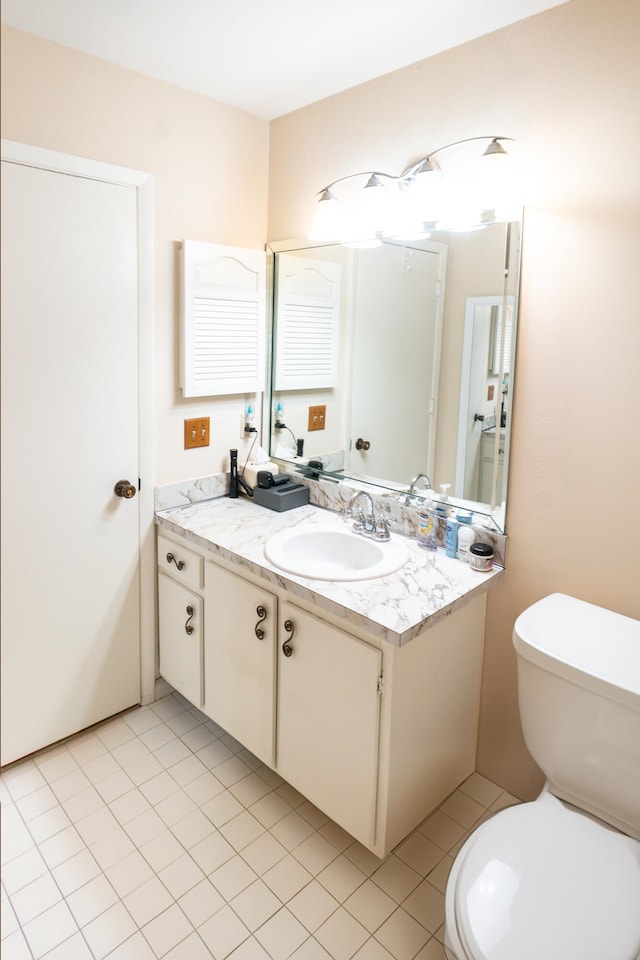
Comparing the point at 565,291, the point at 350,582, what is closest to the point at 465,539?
the point at 350,582

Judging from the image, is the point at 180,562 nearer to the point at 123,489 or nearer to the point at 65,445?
the point at 123,489

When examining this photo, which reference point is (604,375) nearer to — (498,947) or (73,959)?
(498,947)

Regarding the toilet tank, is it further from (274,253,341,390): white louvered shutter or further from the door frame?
(274,253,341,390): white louvered shutter

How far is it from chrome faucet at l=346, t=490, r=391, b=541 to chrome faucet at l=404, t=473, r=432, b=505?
11cm

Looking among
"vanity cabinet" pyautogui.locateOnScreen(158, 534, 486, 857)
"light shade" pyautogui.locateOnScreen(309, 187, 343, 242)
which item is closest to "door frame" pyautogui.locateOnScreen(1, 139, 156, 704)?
"vanity cabinet" pyautogui.locateOnScreen(158, 534, 486, 857)

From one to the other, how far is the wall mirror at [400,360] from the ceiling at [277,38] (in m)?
0.48

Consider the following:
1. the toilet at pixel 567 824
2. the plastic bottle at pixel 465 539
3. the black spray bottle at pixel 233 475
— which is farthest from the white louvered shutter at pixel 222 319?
the toilet at pixel 567 824

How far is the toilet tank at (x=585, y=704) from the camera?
4.03 feet

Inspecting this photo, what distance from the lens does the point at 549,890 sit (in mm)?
1114

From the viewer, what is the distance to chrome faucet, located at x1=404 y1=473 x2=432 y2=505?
1868 mm

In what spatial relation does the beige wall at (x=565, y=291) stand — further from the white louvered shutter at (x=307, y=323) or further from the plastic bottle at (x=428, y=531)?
the white louvered shutter at (x=307, y=323)

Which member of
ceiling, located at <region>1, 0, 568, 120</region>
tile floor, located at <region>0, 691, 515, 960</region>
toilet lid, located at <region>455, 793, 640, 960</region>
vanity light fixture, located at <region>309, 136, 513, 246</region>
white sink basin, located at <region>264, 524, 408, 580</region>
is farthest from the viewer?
white sink basin, located at <region>264, 524, 408, 580</region>

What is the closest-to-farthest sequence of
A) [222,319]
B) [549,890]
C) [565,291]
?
1. [549,890]
2. [565,291]
3. [222,319]

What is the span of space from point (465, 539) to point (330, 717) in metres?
0.62
